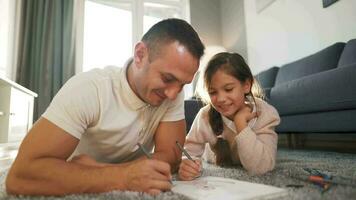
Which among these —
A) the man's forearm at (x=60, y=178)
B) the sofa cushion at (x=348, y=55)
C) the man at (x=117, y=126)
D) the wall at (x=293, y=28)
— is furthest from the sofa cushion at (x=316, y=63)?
the man's forearm at (x=60, y=178)

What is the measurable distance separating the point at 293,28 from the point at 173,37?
8.18ft

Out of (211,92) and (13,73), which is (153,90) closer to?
(211,92)

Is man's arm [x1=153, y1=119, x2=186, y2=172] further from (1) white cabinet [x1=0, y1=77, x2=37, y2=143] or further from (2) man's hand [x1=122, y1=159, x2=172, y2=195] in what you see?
(1) white cabinet [x1=0, y1=77, x2=37, y2=143]

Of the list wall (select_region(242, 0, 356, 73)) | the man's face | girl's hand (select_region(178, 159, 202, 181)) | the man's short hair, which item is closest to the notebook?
girl's hand (select_region(178, 159, 202, 181))

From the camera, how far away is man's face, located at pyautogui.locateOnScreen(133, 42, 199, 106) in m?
0.82

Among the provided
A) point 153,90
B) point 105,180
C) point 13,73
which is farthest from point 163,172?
point 13,73

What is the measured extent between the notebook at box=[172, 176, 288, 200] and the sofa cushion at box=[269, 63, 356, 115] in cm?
101

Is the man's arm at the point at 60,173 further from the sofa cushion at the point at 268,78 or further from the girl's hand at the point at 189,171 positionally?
the sofa cushion at the point at 268,78

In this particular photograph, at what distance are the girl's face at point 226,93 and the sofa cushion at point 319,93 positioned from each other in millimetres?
663

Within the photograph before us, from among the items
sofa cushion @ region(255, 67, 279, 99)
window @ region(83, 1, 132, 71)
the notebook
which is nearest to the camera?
the notebook

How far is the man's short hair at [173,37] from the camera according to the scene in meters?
0.84

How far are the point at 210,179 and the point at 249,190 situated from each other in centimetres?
18

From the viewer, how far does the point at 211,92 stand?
3.89 ft

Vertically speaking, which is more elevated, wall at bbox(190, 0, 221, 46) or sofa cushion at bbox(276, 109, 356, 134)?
wall at bbox(190, 0, 221, 46)
